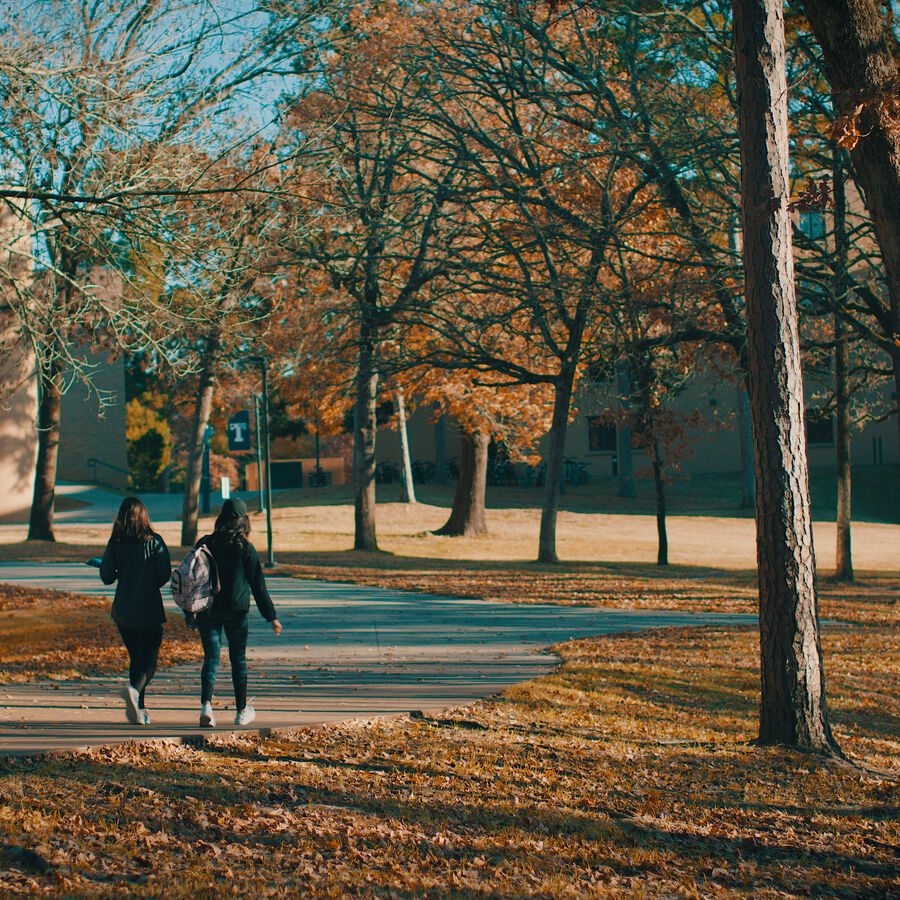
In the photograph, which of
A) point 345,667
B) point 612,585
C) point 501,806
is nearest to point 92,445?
point 612,585

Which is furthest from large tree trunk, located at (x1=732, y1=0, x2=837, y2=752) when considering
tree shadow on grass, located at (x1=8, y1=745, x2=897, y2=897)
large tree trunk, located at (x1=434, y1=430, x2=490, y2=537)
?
large tree trunk, located at (x1=434, y1=430, x2=490, y2=537)

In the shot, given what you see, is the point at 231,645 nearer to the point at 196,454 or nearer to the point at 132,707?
the point at 132,707

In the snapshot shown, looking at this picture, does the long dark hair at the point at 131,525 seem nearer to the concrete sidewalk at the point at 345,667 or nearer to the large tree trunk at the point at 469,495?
the concrete sidewalk at the point at 345,667

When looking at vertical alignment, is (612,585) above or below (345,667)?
below

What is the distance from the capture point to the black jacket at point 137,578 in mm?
6609

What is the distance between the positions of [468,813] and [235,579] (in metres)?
2.45

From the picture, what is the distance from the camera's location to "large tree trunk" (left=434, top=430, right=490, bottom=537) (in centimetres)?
2794

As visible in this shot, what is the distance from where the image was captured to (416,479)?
1841 inches

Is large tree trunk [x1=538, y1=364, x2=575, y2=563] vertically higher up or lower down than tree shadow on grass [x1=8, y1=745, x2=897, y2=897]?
higher up

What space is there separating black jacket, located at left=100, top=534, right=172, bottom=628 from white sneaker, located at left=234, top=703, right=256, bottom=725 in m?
0.83

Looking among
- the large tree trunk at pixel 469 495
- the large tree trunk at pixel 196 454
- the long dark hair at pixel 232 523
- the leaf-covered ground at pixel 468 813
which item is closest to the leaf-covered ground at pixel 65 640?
the long dark hair at pixel 232 523

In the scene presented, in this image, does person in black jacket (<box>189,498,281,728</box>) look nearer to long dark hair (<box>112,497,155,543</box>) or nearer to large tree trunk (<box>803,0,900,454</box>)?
long dark hair (<box>112,497,155,543</box>)

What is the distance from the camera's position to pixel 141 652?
6664mm

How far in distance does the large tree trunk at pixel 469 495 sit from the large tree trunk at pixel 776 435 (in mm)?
20928
